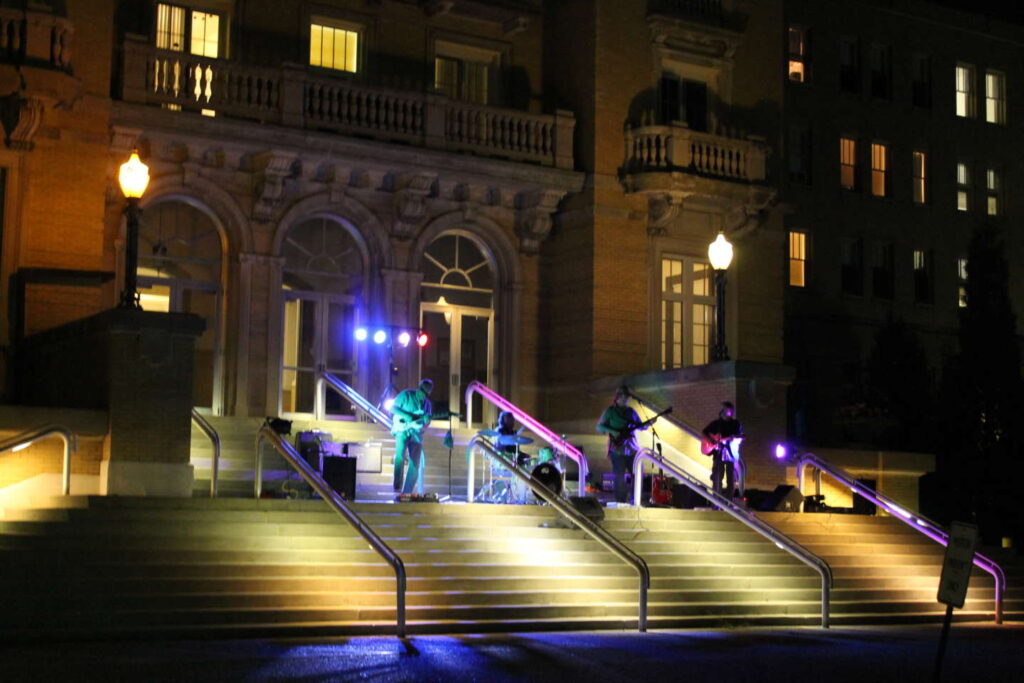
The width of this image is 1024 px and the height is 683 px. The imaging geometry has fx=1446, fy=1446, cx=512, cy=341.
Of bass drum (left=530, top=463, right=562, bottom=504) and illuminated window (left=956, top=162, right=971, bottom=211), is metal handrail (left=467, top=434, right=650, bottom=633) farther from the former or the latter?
illuminated window (left=956, top=162, right=971, bottom=211)

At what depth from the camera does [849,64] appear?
136ft

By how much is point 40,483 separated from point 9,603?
394 centimetres

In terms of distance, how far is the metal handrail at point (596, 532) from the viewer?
57.8ft

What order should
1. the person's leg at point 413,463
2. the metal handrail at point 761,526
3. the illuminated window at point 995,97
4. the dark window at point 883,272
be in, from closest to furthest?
1. the metal handrail at point 761,526
2. the person's leg at point 413,463
3. the dark window at point 883,272
4. the illuminated window at point 995,97

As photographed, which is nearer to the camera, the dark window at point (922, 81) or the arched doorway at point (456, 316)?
the arched doorway at point (456, 316)

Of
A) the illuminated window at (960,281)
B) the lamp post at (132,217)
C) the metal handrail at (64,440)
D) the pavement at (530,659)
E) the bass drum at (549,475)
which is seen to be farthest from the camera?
the illuminated window at (960,281)

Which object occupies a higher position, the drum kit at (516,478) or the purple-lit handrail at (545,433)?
the purple-lit handrail at (545,433)

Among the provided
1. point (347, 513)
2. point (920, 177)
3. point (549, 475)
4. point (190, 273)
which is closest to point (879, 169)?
point (920, 177)

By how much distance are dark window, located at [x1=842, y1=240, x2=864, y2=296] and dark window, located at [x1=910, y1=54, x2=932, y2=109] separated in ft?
16.0

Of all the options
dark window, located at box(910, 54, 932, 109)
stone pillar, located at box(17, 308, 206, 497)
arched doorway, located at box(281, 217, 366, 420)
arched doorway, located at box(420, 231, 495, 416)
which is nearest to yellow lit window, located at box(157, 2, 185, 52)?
arched doorway, located at box(281, 217, 366, 420)

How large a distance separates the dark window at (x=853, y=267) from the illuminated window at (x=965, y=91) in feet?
19.2

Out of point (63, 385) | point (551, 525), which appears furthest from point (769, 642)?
point (63, 385)

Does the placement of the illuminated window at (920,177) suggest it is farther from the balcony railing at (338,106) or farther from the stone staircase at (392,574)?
the stone staircase at (392,574)

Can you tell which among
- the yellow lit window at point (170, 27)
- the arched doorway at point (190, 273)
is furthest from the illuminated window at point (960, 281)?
the yellow lit window at point (170, 27)
